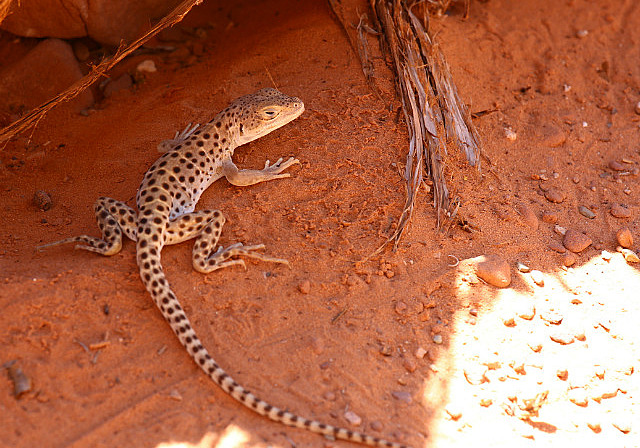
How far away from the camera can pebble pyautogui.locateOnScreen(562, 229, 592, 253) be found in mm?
4789

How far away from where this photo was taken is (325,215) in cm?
470

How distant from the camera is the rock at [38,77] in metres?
6.37

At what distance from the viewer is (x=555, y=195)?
5.21m

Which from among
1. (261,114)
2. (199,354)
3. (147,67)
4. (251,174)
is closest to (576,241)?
(251,174)

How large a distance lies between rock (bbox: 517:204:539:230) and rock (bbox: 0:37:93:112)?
15.1ft

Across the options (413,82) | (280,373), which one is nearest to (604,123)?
(413,82)

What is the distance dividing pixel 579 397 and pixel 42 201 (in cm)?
444

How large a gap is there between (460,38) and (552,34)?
53.8 inches

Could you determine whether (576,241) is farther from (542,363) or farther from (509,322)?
(542,363)

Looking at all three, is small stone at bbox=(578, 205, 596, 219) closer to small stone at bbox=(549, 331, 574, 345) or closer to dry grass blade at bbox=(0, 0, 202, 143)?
small stone at bbox=(549, 331, 574, 345)

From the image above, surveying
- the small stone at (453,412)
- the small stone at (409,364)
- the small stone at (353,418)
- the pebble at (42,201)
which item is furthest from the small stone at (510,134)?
the pebble at (42,201)

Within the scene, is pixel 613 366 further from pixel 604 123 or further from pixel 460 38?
pixel 460 38

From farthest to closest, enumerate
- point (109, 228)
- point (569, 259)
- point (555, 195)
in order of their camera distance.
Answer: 1. point (555, 195)
2. point (569, 259)
3. point (109, 228)

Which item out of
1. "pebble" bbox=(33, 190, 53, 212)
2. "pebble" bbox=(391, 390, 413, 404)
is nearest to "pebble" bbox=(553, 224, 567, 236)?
"pebble" bbox=(391, 390, 413, 404)
